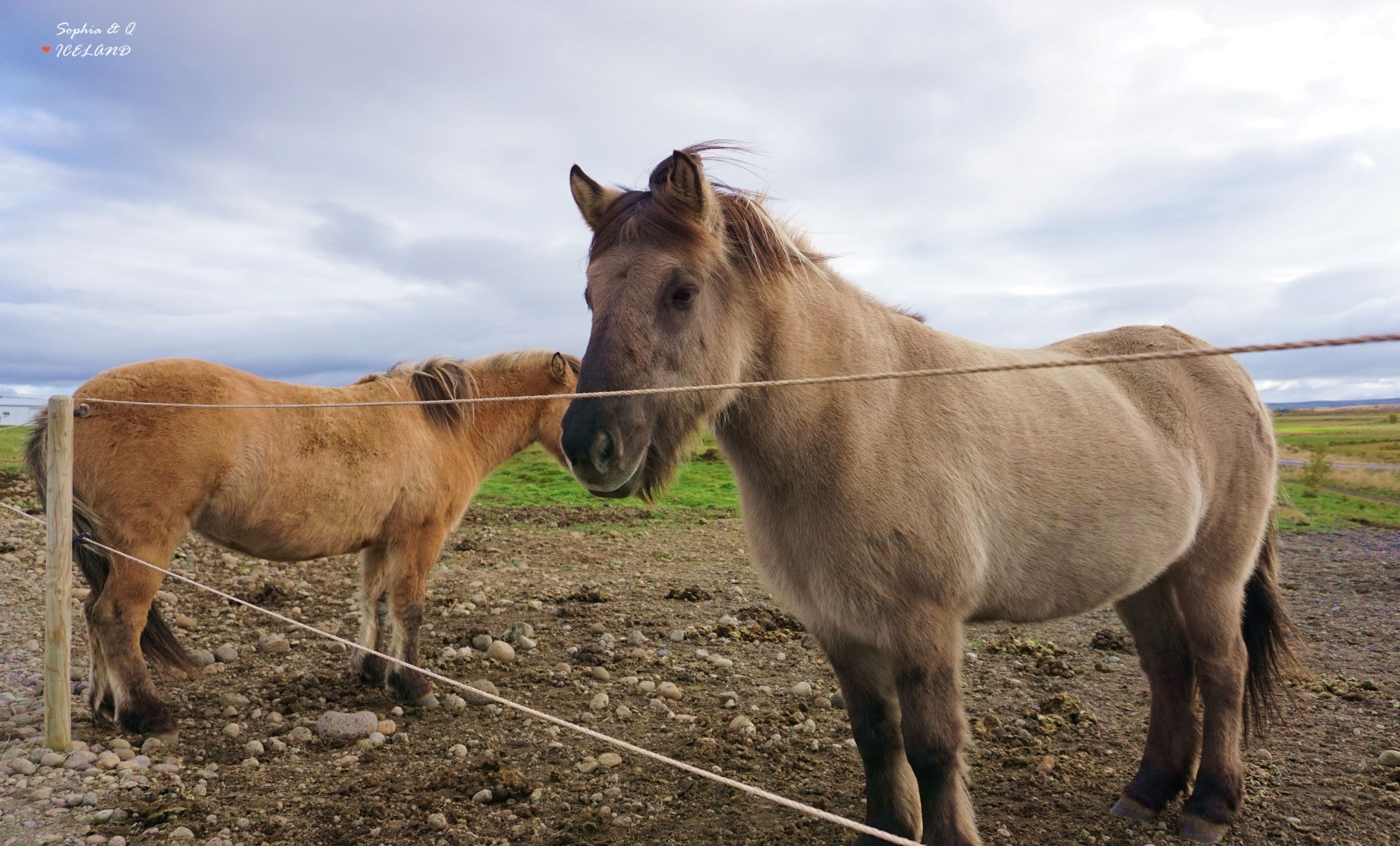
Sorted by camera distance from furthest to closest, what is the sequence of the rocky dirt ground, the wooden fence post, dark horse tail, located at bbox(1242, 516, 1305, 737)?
the wooden fence post
dark horse tail, located at bbox(1242, 516, 1305, 737)
the rocky dirt ground

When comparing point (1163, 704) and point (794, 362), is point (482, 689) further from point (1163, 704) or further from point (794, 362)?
point (1163, 704)

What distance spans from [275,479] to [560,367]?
7.75 ft

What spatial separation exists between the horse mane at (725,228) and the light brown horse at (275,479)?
3.31 m

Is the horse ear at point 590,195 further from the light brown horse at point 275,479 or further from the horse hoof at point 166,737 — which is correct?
the horse hoof at point 166,737

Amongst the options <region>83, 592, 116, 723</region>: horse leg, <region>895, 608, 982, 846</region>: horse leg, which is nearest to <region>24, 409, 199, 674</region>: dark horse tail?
<region>83, 592, 116, 723</region>: horse leg

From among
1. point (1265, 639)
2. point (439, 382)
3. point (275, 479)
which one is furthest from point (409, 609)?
point (1265, 639)

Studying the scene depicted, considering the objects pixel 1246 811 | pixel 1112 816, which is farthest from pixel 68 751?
pixel 1246 811

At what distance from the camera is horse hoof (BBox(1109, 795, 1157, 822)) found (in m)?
3.74

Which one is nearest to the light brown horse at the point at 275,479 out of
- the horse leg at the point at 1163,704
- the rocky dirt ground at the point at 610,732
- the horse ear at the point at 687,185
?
the rocky dirt ground at the point at 610,732

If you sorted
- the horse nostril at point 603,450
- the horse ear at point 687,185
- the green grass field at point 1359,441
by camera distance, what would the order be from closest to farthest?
the horse nostril at point 603,450
the horse ear at point 687,185
the green grass field at point 1359,441

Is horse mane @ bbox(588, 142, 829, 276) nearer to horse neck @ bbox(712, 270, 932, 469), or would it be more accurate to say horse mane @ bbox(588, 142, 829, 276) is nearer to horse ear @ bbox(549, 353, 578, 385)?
horse neck @ bbox(712, 270, 932, 469)

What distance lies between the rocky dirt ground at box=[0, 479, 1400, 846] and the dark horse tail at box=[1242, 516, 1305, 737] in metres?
0.43

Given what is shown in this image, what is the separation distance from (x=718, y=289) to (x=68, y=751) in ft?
14.4

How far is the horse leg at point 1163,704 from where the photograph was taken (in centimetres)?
380
